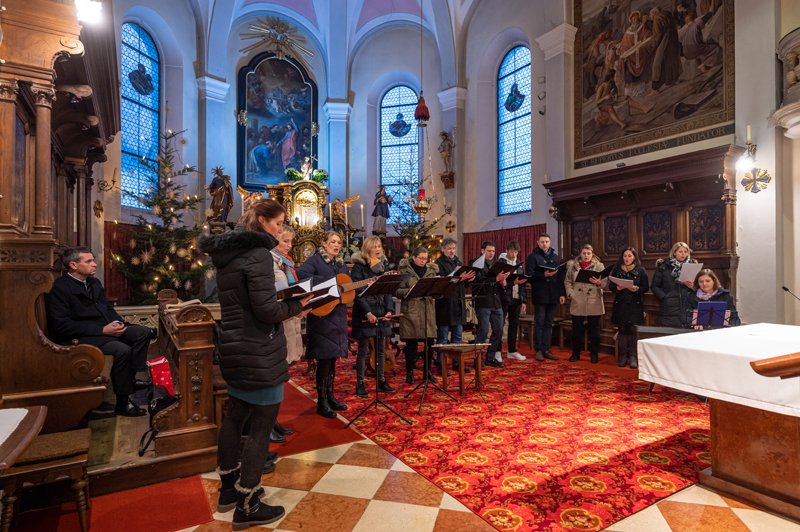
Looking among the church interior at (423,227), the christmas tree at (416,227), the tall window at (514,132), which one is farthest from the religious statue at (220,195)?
the tall window at (514,132)

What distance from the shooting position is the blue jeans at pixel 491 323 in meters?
6.24

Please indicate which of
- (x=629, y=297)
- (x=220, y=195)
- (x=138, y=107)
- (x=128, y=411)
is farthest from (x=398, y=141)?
(x=128, y=411)

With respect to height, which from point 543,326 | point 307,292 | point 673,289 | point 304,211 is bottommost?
point 543,326

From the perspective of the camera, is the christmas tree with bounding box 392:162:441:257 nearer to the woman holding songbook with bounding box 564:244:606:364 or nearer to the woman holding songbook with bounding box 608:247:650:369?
the woman holding songbook with bounding box 564:244:606:364

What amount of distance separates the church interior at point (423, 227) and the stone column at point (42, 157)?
0.02 metres

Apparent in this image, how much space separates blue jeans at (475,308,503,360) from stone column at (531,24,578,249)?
14.2ft

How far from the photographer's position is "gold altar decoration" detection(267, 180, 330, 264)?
12.7m

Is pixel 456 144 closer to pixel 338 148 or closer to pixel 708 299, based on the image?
pixel 338 148

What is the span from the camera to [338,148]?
49.8 feet

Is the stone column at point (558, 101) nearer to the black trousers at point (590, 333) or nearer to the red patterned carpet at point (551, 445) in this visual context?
the black trousers at point (590, 333)

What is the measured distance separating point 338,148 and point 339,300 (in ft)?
39.5

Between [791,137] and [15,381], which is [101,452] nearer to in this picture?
[15,381]

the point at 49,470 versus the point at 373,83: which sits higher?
the point at 373,83

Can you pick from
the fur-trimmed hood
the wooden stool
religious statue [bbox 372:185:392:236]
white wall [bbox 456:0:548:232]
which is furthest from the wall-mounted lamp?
religious statue [bbox 372:185:392:236]
